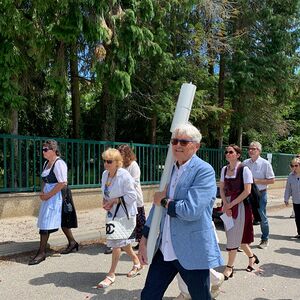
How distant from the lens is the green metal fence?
9773 mm

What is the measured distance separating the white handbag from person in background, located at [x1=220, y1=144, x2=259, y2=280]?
139 cm

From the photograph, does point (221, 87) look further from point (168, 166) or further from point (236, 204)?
point (168, 166)

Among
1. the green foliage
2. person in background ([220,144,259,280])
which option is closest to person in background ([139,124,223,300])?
person in background ([220,144,259,280])

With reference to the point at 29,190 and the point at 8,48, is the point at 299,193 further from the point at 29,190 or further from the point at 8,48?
the point at 8,48

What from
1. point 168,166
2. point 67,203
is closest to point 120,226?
point 67,203

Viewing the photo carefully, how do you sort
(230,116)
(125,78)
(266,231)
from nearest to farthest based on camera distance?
1. (266,231)
2. (125,78)
3. (230,116)

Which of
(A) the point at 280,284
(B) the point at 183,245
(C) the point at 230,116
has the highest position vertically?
(C) the point at 230,116

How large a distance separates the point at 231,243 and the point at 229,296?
902 millimetres

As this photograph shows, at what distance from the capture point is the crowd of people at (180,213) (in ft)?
10.8

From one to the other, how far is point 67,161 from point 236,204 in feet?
20.5

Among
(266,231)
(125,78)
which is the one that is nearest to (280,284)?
(266,231)

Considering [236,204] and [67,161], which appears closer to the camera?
[236,204]

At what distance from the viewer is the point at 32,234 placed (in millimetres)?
8125

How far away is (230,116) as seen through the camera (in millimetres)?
16500
